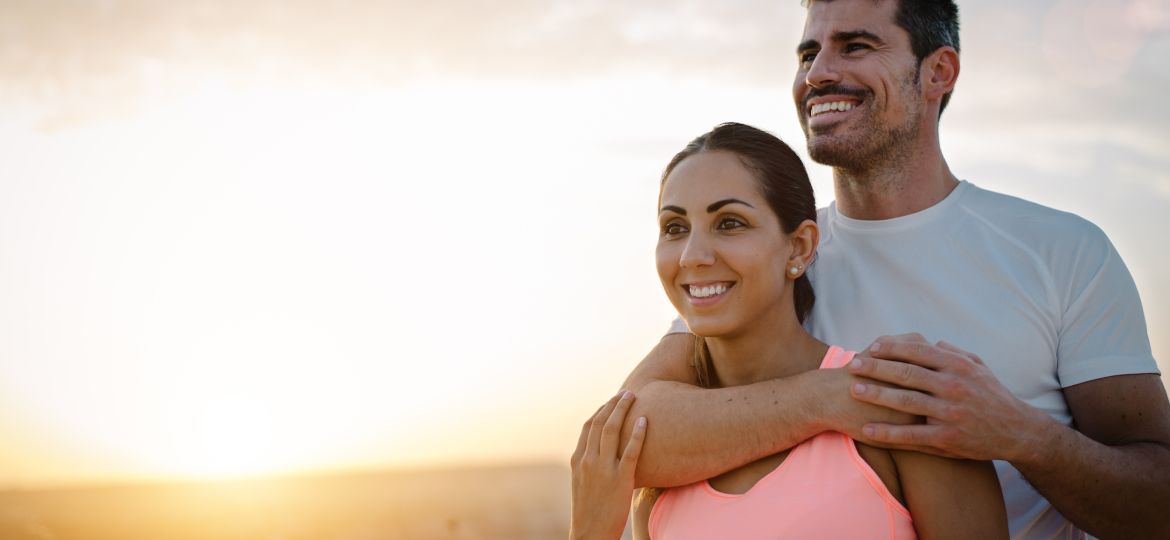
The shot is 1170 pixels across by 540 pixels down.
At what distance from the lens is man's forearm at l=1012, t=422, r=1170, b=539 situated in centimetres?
333

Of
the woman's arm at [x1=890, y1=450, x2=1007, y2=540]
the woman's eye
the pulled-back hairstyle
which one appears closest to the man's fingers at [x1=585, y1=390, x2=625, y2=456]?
the woman's eye

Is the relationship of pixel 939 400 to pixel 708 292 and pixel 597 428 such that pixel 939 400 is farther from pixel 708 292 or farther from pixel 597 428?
pixel 597 428

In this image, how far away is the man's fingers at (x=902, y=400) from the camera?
9.70 ft

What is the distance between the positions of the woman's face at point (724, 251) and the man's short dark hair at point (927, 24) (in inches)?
58.4

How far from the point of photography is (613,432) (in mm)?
3357

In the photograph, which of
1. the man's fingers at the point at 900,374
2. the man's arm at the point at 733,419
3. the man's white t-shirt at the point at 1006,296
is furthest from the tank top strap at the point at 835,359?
the man's white t-shirt at the point at 1006,296

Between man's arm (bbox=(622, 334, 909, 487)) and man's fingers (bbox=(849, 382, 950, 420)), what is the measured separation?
→ 0.04 m

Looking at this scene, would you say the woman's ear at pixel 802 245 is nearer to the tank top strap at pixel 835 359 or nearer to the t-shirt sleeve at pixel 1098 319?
the tank top strap at pixel 835 359

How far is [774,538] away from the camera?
9.87 ft

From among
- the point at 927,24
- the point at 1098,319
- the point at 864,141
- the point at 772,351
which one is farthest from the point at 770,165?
the point at 927,24

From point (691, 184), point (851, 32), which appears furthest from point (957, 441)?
point (851, 32)

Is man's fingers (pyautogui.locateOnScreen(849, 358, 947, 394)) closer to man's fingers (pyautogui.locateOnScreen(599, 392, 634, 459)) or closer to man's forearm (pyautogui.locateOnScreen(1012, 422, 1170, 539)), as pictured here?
man's forearm (pyautogui.locateOnScreen(1012, 422, 1170, 539))

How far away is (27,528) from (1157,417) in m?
11.3

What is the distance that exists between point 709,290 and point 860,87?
4.80 ft
